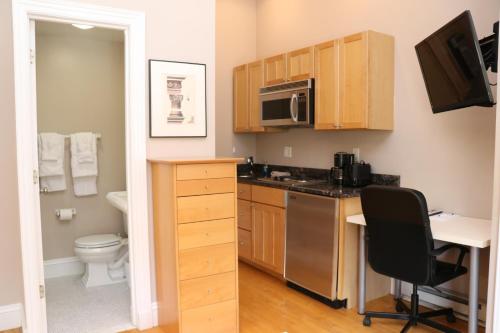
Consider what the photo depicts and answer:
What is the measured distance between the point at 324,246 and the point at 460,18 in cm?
188

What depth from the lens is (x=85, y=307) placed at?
3215mm

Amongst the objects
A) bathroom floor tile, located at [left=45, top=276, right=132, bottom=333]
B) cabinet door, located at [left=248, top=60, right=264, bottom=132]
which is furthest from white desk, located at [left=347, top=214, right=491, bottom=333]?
bathroom floor tile, located at [left=45, top=276, right=132, bottom=333]

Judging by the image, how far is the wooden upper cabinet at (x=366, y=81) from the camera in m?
3.16

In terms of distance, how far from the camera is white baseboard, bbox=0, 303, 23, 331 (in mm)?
2854

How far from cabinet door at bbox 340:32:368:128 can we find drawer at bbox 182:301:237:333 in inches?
70.9

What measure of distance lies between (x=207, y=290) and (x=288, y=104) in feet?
6.92

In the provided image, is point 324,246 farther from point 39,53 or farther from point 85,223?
point 39,53

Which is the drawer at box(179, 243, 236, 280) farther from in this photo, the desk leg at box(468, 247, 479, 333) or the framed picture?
the desk leg at box(468, 247, 479, 333)

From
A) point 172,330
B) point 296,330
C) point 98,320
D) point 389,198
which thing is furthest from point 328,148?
point 98,320

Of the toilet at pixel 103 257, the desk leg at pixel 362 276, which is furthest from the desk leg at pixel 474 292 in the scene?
the toilet at pixel 103 257

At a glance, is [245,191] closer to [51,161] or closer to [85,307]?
[85,307]

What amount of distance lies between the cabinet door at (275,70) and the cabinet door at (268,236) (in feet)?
4.44

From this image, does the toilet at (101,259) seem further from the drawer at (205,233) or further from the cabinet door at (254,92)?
the cabinet door at (254,92)

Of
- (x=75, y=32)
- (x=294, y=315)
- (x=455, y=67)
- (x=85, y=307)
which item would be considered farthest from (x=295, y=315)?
(x=75, y=32)
